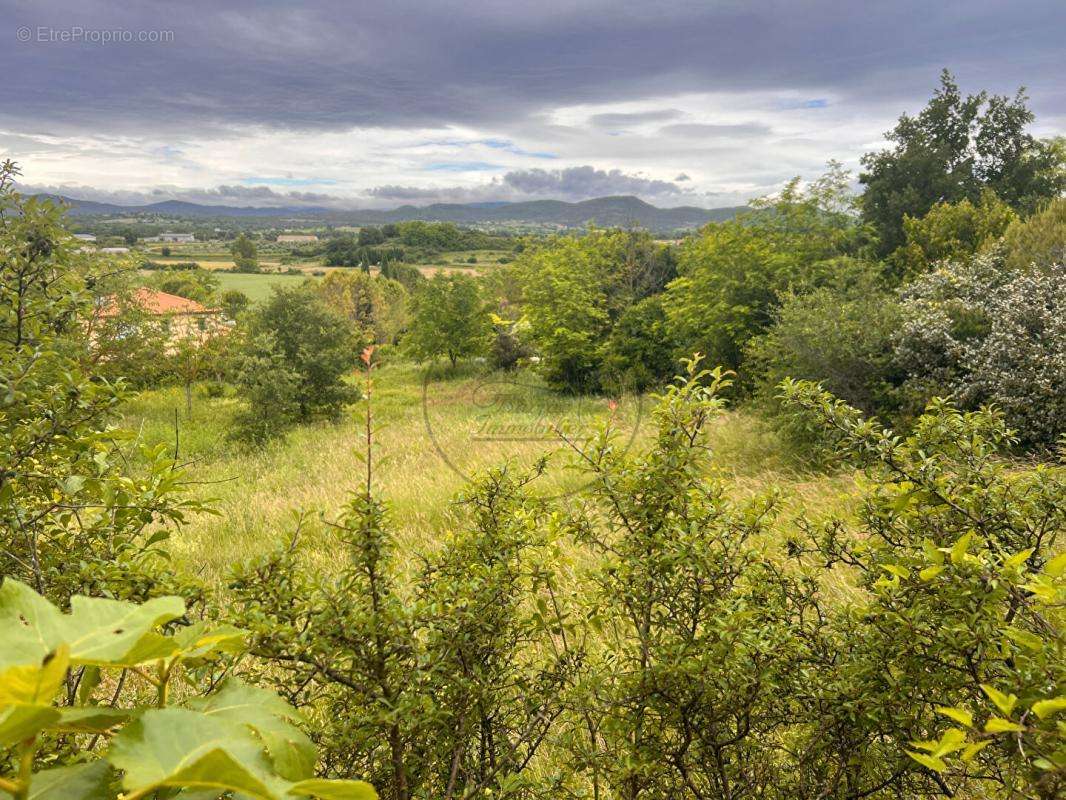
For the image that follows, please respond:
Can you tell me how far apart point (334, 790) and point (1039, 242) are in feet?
52.1

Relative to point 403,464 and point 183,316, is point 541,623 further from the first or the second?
point 183,316

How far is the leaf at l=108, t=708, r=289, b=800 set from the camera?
0.51 meters

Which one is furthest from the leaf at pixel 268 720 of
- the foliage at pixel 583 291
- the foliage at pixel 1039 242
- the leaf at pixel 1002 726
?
the foliage at pixel 583 291

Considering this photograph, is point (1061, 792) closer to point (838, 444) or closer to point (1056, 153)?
point (838, 444)

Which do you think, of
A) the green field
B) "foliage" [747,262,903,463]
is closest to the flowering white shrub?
"foliage" [747,262,903,463]

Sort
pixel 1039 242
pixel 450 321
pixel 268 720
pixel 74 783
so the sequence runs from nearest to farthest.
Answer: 1. pixel 74 783
2. pixel 268 720
3. pixel 1039 242
4. pixel 450 321

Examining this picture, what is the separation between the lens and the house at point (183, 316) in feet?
63.5

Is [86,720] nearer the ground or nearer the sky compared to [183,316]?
nearer the sky

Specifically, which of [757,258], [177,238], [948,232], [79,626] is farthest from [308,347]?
[177,238]

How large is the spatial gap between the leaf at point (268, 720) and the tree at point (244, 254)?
75.6m

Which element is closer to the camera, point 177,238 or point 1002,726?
point 1002,726

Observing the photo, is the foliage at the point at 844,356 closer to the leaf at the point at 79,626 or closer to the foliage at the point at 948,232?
the foliage at the point at 948,232

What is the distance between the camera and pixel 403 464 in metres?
10.8

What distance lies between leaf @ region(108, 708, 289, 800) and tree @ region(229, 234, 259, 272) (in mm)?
75744
